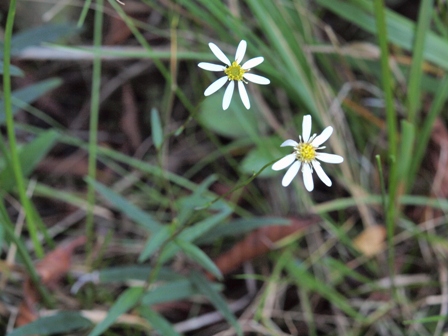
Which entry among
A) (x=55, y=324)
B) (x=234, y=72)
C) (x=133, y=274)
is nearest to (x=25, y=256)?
(x=55, y=324)

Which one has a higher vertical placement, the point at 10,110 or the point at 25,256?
the point at 10,110

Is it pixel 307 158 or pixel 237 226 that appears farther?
pixel 237 226

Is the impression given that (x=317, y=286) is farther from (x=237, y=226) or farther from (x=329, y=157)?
(x=329, y=157)

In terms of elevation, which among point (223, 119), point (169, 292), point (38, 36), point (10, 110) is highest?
point (223, 119)

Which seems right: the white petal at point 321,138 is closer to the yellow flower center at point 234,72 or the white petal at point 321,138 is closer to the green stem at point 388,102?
the yellow flower center at point 234,72

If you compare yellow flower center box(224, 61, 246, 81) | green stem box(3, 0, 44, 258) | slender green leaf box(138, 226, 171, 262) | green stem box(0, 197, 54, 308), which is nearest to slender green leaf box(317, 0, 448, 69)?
yellow flower center box(224, 61, 246, 81)

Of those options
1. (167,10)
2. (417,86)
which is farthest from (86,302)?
(417,86)
